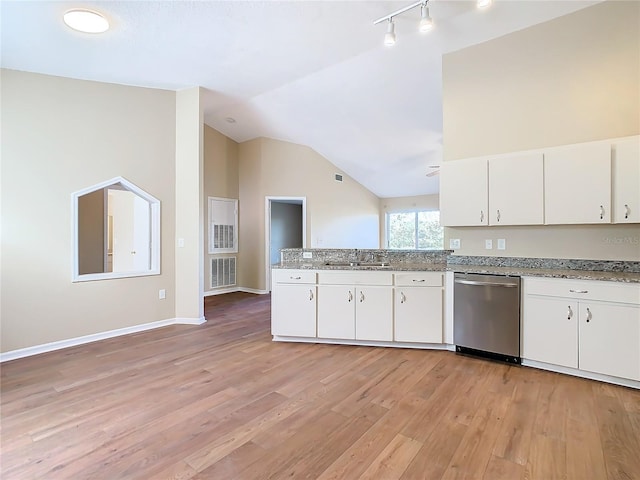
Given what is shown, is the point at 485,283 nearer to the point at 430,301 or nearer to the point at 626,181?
the point at 430,301

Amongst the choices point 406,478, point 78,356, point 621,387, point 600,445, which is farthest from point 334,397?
point 78,356

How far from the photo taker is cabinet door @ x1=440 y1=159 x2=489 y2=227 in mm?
3330

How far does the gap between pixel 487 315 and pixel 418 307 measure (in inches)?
24.8

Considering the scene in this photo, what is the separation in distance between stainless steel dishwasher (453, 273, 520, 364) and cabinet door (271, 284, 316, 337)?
4.85 ft

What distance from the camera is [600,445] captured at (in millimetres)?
1851

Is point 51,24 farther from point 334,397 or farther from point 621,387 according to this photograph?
point 621,387

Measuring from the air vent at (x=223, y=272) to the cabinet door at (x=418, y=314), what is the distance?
4288mm

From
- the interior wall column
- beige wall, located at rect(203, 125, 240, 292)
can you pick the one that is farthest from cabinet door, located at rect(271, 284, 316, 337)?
beige wall, located at rect(203, 125, 240, 292)

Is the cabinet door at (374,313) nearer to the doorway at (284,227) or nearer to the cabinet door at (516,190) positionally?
the cabinet door at (516,190)

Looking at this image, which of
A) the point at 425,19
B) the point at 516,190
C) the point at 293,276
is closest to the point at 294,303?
the point at 293,276

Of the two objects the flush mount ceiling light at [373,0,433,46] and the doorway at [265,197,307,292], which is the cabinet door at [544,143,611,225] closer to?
the flush mount ceiling light at [373,0,433,46]

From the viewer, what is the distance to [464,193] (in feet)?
11.2

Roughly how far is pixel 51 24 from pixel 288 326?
11.4 ft

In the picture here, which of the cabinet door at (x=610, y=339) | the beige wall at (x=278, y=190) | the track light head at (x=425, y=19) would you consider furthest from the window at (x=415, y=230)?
the track light head at (x=425, y=19)
